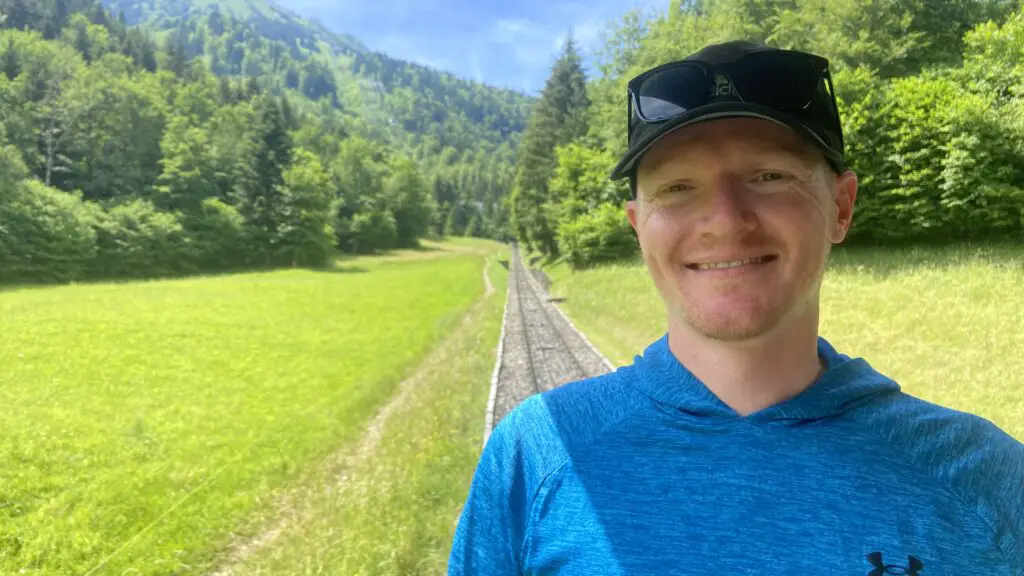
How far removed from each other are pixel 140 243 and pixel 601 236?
77.1 ft

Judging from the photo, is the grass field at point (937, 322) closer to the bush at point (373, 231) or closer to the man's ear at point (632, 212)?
the man's ear at point (632, 212)

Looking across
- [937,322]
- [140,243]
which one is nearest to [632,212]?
[937,322]

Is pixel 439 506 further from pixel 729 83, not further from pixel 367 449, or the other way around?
pixel 729 83

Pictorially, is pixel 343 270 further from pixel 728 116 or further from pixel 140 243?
pixel 728 116

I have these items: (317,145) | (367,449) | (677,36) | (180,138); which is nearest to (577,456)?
(367,449)

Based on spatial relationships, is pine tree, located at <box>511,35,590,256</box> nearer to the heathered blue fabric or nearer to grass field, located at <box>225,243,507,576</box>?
grass field, located at <box>225,243,507,576</box>

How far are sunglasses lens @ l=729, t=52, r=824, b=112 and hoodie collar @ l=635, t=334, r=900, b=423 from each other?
80cm

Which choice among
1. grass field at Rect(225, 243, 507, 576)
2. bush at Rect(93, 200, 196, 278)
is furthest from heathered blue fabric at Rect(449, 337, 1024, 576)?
bush at Rect(93, 200, 196, 278)

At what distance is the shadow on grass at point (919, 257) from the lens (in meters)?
11.5

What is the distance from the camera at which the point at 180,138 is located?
33438 millimetres

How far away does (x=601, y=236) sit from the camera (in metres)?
32.7

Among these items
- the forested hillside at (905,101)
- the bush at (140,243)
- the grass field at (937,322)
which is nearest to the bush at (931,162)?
the forested hillside at (905,101)

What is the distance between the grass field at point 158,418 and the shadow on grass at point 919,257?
38.8 feet

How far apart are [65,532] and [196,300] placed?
16.1m
